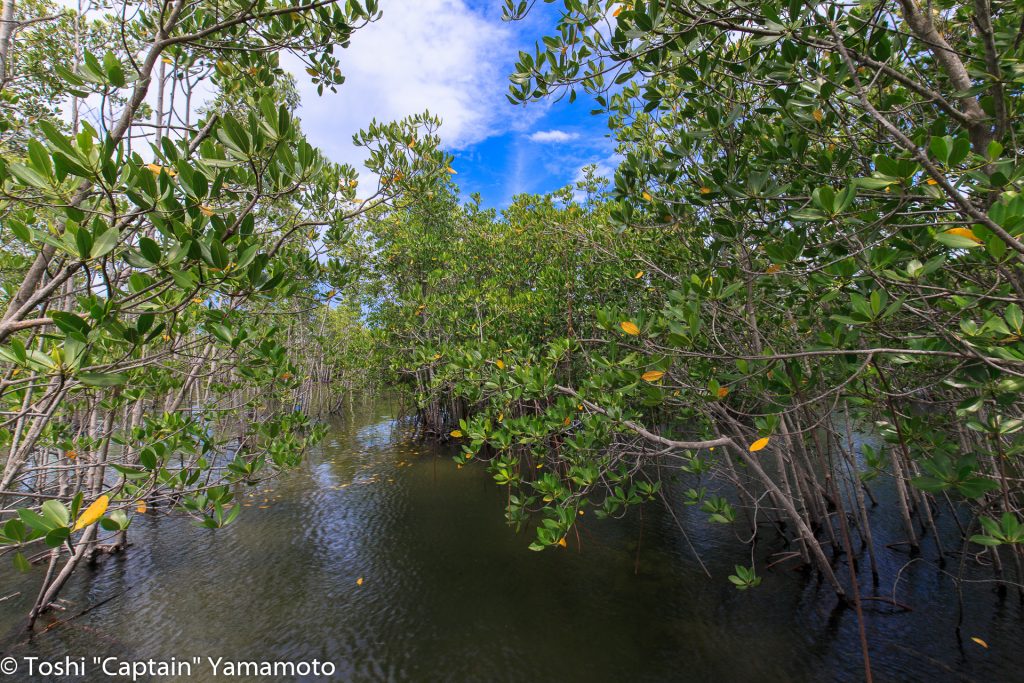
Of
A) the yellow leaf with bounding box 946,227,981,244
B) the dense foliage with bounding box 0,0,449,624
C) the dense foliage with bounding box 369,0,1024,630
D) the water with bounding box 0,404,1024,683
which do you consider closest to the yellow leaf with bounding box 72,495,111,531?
the dense foliage with bounding box 0,0,449,624

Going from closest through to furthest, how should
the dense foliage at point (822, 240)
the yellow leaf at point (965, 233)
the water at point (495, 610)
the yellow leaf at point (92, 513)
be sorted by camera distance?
the yellow leaf at point (92, 513)
the yellow leaf at point (965, 233)
the dense foliage at point (822, 240)
the water at point (495, 610)

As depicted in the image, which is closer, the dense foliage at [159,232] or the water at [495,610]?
the dense foliage at [159,232]

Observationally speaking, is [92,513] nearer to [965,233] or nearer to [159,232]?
[159,232]

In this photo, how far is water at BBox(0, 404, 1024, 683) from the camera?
14.2 ft

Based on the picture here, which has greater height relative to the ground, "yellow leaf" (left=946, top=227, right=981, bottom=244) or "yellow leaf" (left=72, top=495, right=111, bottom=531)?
"yellow leaf" (left=946, top=227, right=981, bottom=244)

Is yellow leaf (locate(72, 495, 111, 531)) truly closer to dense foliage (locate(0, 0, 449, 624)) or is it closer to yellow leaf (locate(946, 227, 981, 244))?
dense foliage (locate(0, 0, 449, 624))

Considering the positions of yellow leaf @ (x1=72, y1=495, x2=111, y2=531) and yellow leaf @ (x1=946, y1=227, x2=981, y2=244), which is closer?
yellow leaf @ (x1=72, y1=495, x2=111, y2=531)

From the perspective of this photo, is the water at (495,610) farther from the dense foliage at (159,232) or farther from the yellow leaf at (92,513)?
the yellow leaf at (92,513)

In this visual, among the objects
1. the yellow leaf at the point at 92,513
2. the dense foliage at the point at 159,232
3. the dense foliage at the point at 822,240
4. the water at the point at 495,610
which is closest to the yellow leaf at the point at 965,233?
the dense foliage at the point at 822,240

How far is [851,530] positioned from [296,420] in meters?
8.63

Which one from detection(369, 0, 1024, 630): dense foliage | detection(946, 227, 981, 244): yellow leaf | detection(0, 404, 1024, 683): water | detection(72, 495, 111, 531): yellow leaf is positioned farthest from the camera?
detection(0, 404, 1024, 683): water

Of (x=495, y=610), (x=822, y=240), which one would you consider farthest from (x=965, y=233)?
(x=495, y=610)

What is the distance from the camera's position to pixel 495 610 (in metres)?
5.36

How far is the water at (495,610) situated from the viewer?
14.2ft
